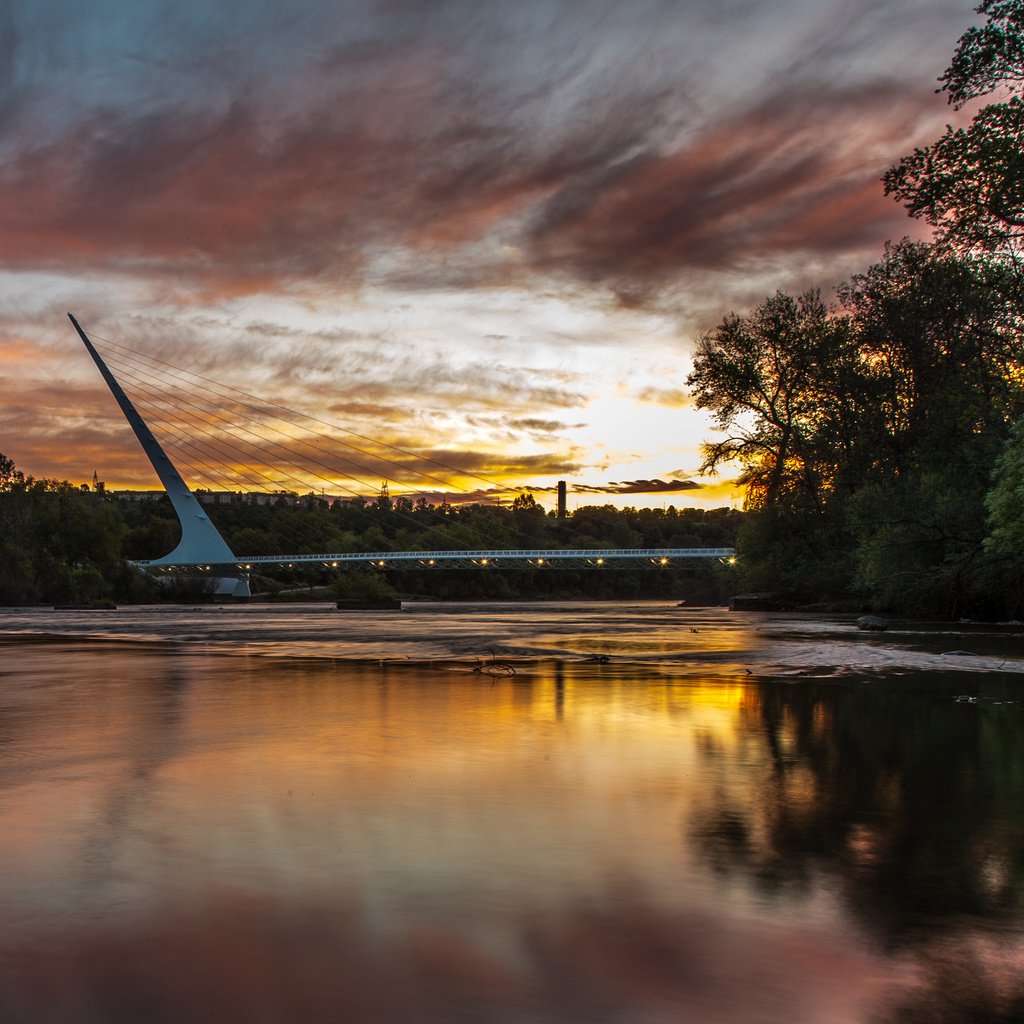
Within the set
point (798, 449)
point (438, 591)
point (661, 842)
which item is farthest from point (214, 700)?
point (438, 591)

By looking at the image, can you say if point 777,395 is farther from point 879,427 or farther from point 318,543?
point 318,543

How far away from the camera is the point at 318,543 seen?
14625 centimetres

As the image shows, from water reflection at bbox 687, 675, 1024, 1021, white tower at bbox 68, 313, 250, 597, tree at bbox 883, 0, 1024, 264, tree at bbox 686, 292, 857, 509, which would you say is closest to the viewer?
water reflection at bbox 687, 675, 1024, 1021

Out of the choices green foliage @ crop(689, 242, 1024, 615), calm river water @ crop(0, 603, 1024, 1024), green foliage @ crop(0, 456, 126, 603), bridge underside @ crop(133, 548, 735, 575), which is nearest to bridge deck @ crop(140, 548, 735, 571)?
bridge underside @ crop(133, 548, 735, 575)

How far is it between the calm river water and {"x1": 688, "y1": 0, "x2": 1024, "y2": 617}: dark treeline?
1484 centimetres

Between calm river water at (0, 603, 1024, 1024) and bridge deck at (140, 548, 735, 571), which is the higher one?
bridge deck at (140, 548, 735, 571)

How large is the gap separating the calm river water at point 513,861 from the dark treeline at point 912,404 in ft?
48.7

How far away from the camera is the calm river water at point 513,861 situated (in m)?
5.11

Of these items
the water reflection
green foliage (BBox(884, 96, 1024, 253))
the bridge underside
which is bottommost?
the water reflection

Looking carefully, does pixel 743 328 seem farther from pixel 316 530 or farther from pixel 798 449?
pixel 316 530

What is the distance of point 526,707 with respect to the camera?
16.9 meters

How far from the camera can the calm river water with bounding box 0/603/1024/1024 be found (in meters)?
5.11

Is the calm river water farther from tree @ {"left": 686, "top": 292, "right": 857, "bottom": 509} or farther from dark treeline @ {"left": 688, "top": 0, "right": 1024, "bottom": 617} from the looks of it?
tree @ {"left": 686, "top": 292, "right": 857, "bottom": 509}

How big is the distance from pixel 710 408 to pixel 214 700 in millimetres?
51921
